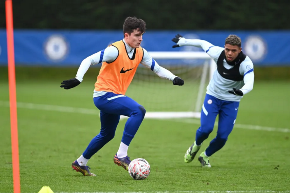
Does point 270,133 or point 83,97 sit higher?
point 270,133

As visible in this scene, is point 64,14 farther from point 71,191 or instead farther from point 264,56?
point 71,191

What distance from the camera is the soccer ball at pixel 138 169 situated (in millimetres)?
6352

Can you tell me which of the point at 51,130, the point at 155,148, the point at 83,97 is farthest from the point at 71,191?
the point at 83,97

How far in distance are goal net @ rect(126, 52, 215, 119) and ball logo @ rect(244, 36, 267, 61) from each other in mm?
10103

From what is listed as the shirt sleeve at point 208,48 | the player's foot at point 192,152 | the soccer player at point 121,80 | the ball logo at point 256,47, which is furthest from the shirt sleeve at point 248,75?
the ball logo at point 256,47

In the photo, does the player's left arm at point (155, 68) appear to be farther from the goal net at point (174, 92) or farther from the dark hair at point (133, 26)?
the goal net at point (174, 92)

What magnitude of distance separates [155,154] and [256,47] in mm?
17791

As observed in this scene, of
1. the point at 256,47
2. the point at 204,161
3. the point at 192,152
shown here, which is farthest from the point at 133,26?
the point at 256,47

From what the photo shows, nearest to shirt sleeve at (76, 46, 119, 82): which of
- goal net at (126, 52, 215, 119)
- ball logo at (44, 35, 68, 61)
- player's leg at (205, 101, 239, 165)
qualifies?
player's leg at (205, 101, 239, 165)

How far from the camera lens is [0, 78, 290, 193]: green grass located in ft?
20.3

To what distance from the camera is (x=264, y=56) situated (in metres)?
25.5

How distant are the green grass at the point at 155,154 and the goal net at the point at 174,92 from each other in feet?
1.16

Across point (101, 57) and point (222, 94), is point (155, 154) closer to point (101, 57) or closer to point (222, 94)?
point (222, 94)

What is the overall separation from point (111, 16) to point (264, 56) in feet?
34.5
